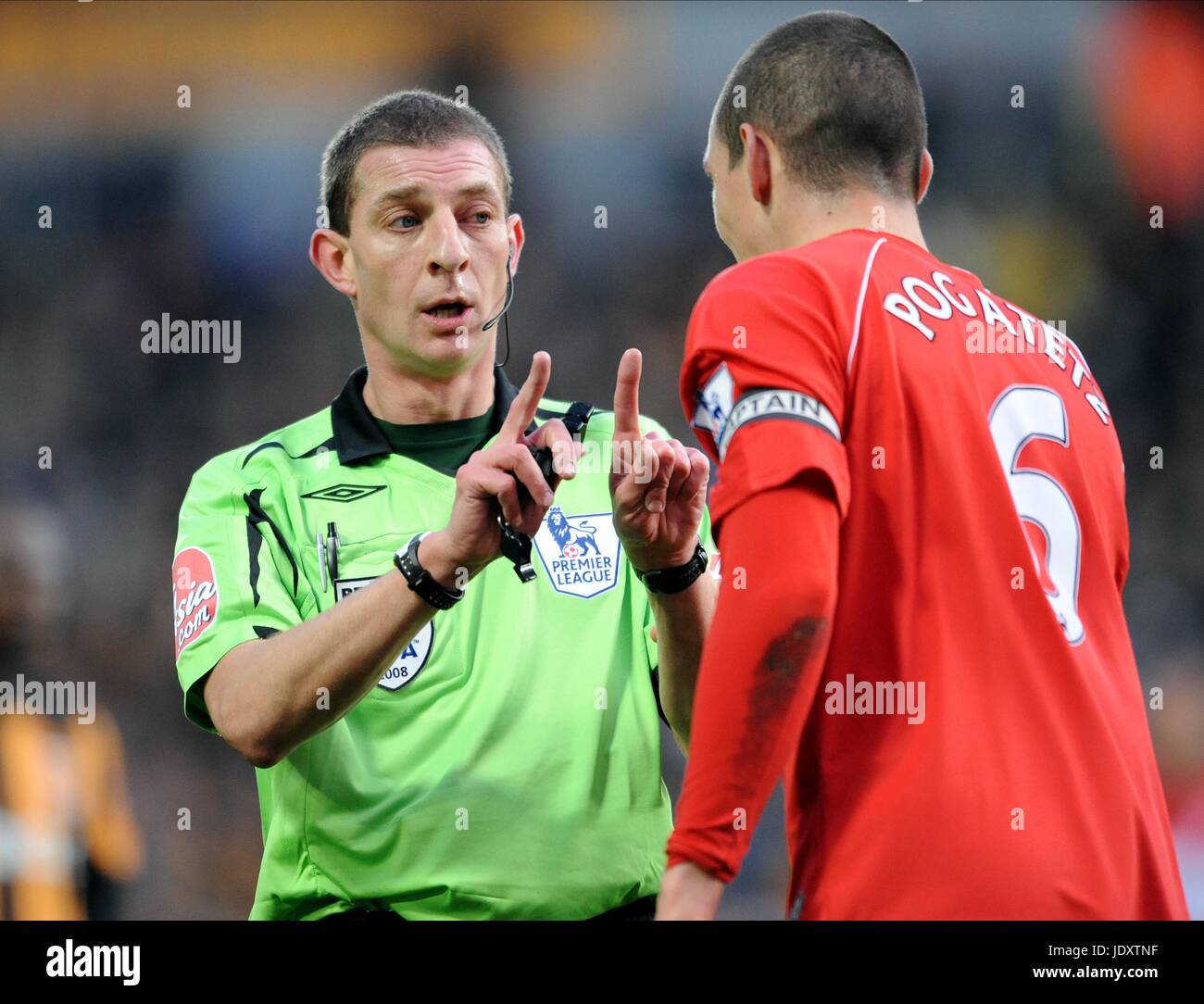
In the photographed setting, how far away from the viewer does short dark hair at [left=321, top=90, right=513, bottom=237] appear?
2.87m

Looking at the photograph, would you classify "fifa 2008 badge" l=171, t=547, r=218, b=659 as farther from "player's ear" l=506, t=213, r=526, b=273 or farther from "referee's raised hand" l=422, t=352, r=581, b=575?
"player's ear" l=506, t=213, r=526, b=273

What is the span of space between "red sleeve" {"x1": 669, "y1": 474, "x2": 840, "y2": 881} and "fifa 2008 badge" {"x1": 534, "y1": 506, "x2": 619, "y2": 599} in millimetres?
847

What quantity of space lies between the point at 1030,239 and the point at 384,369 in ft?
12.6

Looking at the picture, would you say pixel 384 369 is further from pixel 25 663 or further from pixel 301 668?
pixel 25 663

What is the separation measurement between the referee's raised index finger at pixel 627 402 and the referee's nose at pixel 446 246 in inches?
24.3

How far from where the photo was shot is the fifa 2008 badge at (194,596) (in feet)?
8.52

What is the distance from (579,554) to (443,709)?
371mm

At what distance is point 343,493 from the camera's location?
273 cm

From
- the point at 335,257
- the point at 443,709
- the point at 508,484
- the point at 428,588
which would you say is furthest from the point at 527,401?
the point at 335,257

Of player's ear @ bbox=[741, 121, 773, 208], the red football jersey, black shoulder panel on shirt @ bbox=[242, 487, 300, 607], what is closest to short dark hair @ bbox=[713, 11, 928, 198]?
player's ear @ bbox=[741, 121, 773, 208]

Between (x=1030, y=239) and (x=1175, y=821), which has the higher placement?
(x=1030, y=239)
